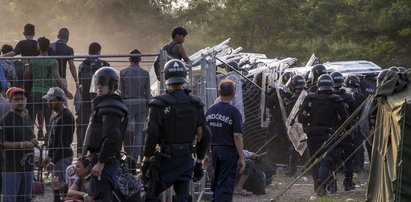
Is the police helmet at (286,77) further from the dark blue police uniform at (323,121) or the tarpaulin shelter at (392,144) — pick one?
the tarpaulin shelter at (392,144)

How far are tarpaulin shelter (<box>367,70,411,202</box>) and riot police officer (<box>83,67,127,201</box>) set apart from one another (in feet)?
11.5

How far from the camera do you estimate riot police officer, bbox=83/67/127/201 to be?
31.3ft

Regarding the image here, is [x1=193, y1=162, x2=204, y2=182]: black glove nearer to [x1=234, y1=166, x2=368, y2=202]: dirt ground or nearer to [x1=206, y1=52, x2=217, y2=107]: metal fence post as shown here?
[x1=206, y1=52, x2=217, y2=107]: metal fence post

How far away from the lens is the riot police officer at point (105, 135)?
9.55 m

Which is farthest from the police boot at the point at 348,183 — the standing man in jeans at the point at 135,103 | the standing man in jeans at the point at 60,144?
the standing man in jeans at the point at 60,144

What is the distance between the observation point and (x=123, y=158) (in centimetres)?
1052

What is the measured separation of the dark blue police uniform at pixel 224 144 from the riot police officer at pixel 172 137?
1.35 meters

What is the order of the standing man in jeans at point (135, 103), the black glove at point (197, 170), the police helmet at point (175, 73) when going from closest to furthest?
the police helmet at point (175, 73), the black glove at point (197, 170), the standing man in jeans at point (135, 103)

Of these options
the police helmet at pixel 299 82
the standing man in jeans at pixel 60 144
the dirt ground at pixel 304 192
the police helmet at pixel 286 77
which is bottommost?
the dirt ground at pixel 304 192

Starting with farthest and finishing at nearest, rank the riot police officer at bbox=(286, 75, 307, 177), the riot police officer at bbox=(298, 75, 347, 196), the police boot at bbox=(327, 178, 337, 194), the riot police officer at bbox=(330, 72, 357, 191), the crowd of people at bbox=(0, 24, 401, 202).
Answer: the riot police officer at bbox=(286, 75, 307, 177)
the riot police officer at bbox=(330, 72, 357, 191)
the police boot at bbox=(327, 178, 337, 194)
the riot police officer at bbox=(298, 75, 347, 196)
the crowd of people at bbox=(0, 24, 401, 202)

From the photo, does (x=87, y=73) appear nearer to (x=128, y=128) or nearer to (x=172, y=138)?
(x=128, y=128)

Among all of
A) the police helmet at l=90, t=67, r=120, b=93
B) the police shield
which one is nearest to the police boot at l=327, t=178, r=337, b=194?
the police shield

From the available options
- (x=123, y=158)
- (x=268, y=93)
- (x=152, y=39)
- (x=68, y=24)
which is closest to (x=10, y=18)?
(x=68, y=24)

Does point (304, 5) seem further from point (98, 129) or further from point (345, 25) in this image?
point (98, 129)
